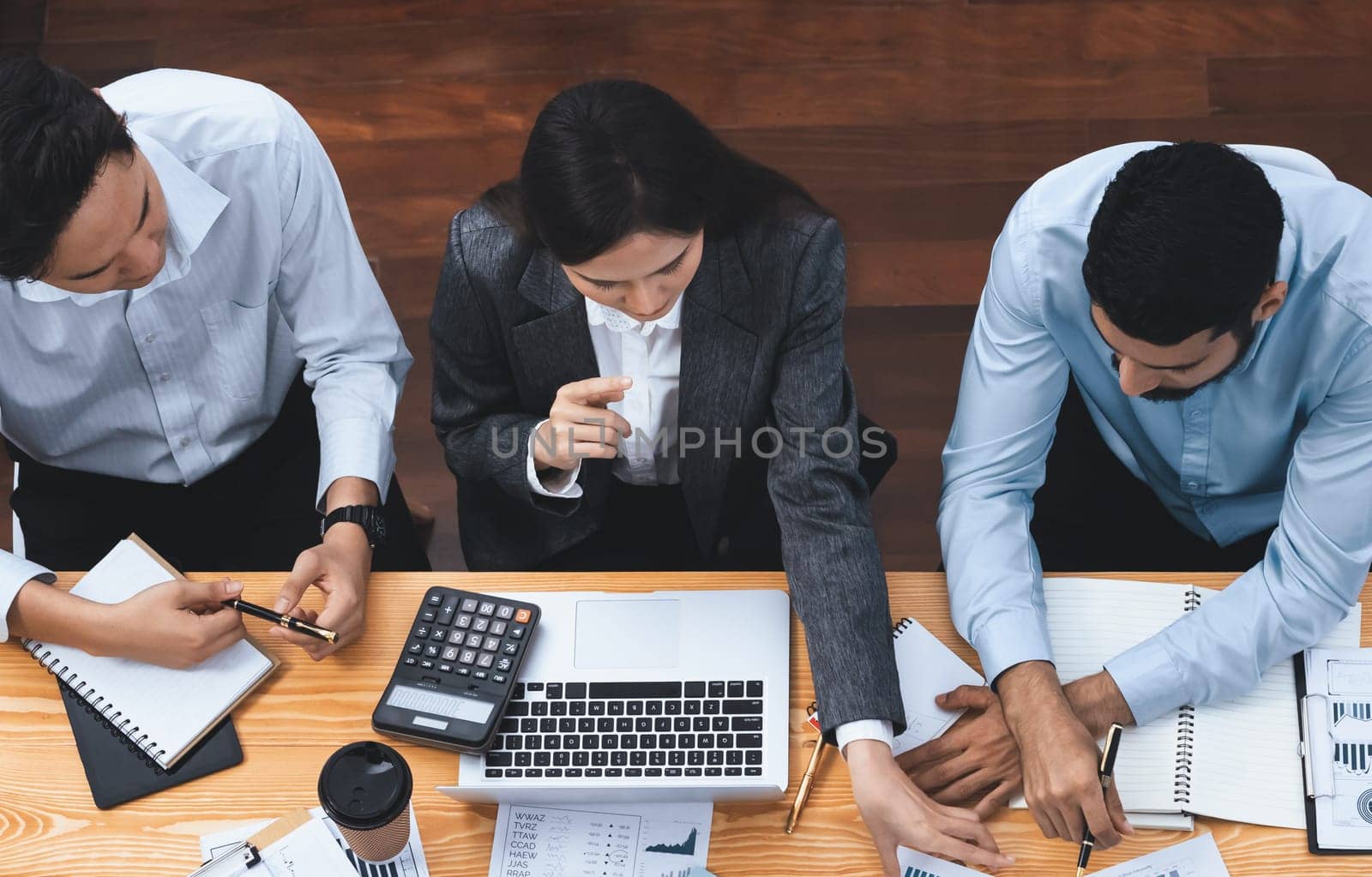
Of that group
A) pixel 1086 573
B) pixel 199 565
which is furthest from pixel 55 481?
pixel 1086 573

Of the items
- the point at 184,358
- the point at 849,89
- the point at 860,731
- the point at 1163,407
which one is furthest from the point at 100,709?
the point at 849,89

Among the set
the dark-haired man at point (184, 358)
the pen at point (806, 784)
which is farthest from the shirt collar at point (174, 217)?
the pen at point (806, 784)

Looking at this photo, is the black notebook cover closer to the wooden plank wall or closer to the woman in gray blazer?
the woman in gray blazer

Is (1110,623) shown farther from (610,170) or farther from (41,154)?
(41,154)

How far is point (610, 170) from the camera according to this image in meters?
1.31

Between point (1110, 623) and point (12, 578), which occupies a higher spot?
point (1110, 623)

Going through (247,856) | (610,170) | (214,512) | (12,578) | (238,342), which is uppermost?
(610,170)

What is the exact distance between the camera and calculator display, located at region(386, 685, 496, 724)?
4.53 feet

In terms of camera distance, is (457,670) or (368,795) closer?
(368,795)

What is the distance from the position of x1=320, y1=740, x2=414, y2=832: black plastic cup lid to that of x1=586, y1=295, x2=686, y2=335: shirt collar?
1.95 feet

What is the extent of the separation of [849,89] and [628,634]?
1876 millimetres

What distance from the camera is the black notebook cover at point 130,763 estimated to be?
1.41 meters

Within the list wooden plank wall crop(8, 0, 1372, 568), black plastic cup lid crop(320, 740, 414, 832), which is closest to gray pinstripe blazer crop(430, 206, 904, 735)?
black plastic cup lid crop(320, 740, 414, 832)

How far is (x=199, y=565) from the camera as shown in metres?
1.97
